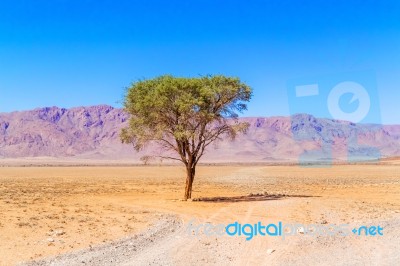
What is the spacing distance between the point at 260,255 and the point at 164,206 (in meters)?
14.0

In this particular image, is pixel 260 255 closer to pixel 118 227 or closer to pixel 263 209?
pixel 118 227

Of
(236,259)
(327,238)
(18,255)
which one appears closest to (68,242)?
(18,255)

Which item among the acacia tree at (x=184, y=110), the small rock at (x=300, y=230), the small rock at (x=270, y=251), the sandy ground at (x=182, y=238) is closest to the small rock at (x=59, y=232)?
the sandy ground at (x=182, y=238)

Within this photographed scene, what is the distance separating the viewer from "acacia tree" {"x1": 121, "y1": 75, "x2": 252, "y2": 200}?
27.8 meters

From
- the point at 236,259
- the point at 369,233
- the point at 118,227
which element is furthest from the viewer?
the point at 118,227

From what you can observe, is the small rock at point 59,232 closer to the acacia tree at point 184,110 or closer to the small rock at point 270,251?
the small rock at point 270,251

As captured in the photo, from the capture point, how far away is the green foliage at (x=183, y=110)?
91.0 feet

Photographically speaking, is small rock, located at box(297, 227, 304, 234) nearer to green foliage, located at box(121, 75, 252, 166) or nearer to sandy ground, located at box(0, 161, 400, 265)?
sandy ground, located at box(0, 161, 400, 265)

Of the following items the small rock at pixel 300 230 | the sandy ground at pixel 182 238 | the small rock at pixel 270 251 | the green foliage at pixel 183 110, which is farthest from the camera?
the green foliage at pixel 183 110

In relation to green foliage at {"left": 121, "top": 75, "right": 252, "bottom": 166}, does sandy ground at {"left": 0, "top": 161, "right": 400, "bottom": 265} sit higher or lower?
Answer: lower

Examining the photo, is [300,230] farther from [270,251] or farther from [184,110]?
[184,110]

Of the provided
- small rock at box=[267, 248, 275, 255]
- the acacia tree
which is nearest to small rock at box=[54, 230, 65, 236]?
small rock at box=[267, 248, 275, 255]

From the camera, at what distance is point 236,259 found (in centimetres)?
1236

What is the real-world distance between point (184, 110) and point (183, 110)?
60mm
